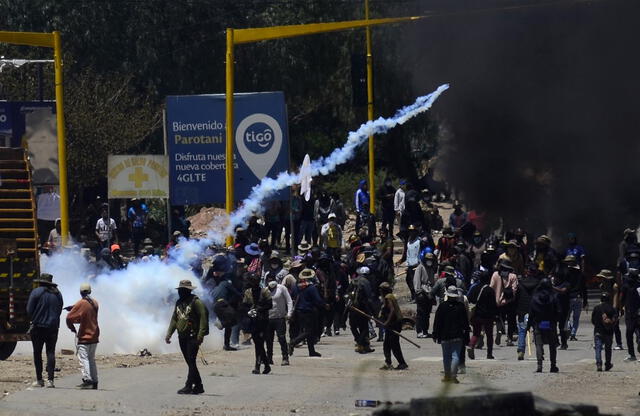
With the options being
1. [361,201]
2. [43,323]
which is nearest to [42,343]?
[43,323]

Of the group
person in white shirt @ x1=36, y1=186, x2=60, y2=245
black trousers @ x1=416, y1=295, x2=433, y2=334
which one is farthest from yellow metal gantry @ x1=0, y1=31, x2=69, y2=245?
person in white shirt @ x1=36, y1=186, x2=60, y2=245

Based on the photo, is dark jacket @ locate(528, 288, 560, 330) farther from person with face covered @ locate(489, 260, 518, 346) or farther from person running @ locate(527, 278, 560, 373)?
person with face covered @ locate(489, 260, 518, 346)

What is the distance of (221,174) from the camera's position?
26.5 metres

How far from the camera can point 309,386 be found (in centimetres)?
1973

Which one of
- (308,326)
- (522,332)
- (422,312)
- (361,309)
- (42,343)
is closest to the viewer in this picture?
(42,343)

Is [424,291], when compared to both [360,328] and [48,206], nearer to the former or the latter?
[360,328]

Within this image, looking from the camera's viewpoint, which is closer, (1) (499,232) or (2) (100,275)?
(2) (100,275)

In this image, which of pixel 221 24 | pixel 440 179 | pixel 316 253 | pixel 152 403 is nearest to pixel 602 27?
pixel 440 179

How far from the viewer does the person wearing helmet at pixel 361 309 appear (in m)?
23.4

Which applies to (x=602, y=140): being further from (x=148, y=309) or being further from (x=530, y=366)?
(x=148, y=309)

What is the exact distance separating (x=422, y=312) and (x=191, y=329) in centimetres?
727

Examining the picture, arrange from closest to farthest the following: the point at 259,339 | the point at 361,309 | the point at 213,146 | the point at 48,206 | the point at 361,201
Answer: the point at 259,339 < the point at 361,309 < the point at 213,146 < the point at 48,206 < the point at 361,201

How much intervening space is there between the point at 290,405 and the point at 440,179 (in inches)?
350

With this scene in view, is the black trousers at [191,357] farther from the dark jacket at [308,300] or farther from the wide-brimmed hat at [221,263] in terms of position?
the wide-brimmed hat at [221,263]
